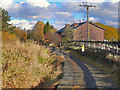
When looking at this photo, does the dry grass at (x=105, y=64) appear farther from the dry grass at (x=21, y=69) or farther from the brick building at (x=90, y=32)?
the brick building at (x=90, y=32)

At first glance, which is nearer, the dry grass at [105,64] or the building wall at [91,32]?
the dry grass at [105,64]

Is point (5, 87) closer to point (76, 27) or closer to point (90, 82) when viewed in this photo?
point (90, 82)

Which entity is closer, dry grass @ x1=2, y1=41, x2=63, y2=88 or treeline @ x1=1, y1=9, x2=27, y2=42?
dry grass @ x1=2, y1=41, x2=63, y2=88

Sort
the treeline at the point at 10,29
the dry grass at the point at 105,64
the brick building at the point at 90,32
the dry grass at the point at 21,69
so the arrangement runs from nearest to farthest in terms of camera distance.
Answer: the dry grass at the point at 21,69, the dry grass at the point at 105,64, the treeline at the point at 10,29, the brick building at the point at 90,32

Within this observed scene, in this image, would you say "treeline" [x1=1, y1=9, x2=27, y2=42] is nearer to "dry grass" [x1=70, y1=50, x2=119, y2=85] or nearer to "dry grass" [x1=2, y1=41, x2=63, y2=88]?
"dry grass" [x1=2, y1=41, x2=63, y2=88]

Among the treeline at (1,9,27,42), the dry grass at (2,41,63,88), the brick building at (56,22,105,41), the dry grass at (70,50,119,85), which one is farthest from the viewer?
the brick building at (56,22,105,41)

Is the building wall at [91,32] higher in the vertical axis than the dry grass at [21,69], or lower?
higher

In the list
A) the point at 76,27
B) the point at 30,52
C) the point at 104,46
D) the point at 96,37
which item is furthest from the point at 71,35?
the point at 30,52

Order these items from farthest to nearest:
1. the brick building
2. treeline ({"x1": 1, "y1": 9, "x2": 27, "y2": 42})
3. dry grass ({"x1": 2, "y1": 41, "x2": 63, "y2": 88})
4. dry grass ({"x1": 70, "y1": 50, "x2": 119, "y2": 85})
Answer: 1. the brick building
2. treeline ({"x1": 1, "y1": 9, "x2": 27, "y2": 42})
3. dry grass ({"x1": 70, "y1": 50, "x2": 119, "y2": 85})
4. dry grass ({"x1": 2, "y1": 41, "x2": 63, "y2": 88})

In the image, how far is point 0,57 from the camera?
8805mm

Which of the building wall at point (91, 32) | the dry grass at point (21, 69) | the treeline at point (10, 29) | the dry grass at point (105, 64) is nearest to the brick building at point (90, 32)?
the building wall at point (91, 32)

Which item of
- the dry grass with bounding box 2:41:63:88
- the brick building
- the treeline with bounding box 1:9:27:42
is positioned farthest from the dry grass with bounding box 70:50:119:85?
the brick building

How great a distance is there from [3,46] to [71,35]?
40.4 meters

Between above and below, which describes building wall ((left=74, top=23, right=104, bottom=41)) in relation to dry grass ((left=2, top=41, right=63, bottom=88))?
above
